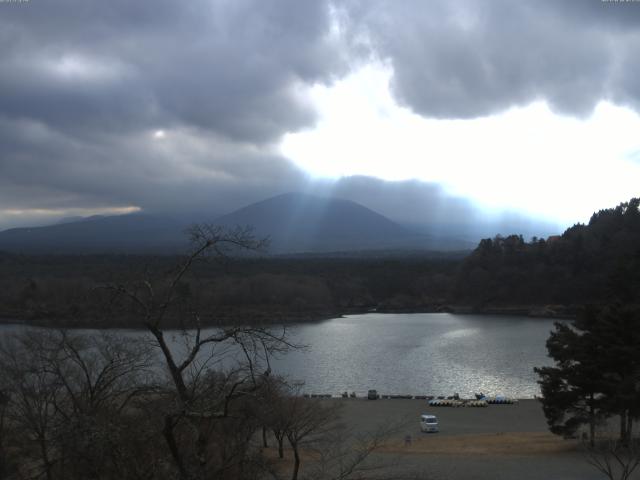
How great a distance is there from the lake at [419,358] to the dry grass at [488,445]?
173 inches

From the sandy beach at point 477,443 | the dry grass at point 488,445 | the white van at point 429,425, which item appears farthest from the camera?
the white van at point 429,425

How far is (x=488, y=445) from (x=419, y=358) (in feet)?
53.1

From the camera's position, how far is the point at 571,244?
64062mm

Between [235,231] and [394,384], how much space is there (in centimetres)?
2147

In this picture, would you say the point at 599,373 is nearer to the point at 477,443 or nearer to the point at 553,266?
the point at 477,443

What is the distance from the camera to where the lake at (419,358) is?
23859mm

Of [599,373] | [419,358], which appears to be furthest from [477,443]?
[419,358]

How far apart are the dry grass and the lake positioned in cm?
440

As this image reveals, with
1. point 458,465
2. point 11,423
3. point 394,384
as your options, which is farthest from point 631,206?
point 11,423

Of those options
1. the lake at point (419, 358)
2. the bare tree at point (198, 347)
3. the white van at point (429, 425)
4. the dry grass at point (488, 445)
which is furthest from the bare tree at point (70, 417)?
the white van at point (429, 425)

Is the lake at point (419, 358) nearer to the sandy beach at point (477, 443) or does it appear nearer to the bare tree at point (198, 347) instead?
the sandy beach at point (477, 443)

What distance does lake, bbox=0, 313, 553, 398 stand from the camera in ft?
78.3

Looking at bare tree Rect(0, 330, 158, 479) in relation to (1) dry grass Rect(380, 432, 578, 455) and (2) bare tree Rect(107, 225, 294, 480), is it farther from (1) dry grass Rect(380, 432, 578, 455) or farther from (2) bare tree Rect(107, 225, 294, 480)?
(1) dry grass Rect(380, 432, 578, 455)

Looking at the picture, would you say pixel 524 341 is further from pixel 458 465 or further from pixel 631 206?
pixel 631 206
